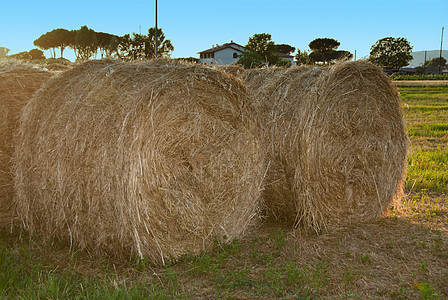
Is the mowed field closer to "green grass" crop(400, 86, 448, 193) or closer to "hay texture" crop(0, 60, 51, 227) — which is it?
"hay texture" crop(0, 60, 51, 227)

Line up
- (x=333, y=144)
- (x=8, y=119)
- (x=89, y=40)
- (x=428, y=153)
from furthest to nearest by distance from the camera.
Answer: (x=89, y=40) → (x=428, y=153) → (x=333, y=144) → (x=8, y=119)

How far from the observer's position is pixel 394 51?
85438mm

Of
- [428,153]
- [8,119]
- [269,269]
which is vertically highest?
[8,119]

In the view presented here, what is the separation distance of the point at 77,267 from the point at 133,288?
41.0 inches

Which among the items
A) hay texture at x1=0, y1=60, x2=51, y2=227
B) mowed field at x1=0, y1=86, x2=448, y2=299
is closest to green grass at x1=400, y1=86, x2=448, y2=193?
mowed field at x1=0, y1=86, x2=448, y2=299

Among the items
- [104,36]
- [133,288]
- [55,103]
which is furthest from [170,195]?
[104,36]

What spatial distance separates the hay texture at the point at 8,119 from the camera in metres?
5.44

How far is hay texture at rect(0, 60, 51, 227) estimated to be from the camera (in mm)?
5441

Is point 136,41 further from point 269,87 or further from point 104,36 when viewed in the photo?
point 269,87

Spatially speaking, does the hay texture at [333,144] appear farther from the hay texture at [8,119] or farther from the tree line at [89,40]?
the tree line at [89,40]

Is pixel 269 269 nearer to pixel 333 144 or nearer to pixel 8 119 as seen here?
pixel 333 144

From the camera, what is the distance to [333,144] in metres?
5.68

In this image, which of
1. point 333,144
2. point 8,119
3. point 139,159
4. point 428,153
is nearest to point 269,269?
point 139,159

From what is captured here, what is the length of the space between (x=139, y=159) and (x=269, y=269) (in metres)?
1.70
